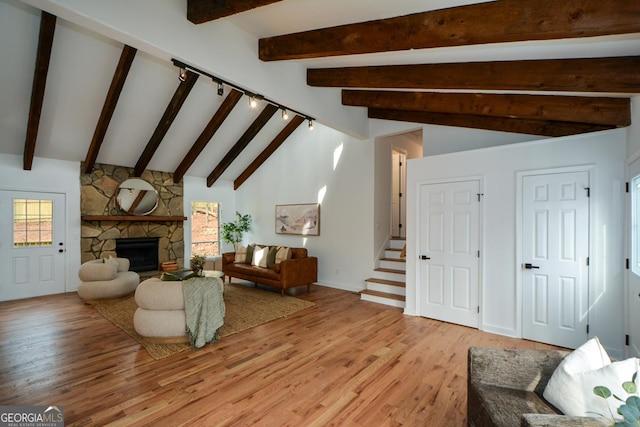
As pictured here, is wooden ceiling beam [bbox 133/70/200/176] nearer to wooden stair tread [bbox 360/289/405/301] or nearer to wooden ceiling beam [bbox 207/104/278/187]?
wooden ceiling beam [bbox 207/104/278/187]

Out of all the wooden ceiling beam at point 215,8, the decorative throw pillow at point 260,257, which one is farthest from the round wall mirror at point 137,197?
the wooden ceiling beam at point 215,8

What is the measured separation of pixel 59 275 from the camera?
5793mm

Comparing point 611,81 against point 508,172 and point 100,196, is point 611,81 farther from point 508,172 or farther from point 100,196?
point 100,196

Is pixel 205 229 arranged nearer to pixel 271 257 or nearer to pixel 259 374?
pixel 271 257

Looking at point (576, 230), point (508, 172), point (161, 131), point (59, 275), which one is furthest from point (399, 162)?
point (59, 275)

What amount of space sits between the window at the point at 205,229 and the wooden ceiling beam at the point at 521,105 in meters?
5.78

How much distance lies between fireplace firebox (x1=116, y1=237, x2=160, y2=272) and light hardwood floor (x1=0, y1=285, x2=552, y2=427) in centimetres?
259

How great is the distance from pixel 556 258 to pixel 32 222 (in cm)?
872

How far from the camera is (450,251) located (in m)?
4.08

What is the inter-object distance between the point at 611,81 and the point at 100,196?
838 cm

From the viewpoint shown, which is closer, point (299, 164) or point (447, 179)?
point (447, 179)

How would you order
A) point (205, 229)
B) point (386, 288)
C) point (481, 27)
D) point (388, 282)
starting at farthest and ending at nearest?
point (205, 229) < point (388, 282) < point (386, 288) < point (481, 27)

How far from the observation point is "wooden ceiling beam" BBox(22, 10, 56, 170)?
3.37m

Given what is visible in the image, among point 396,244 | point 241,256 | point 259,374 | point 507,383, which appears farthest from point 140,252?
point 507,383
